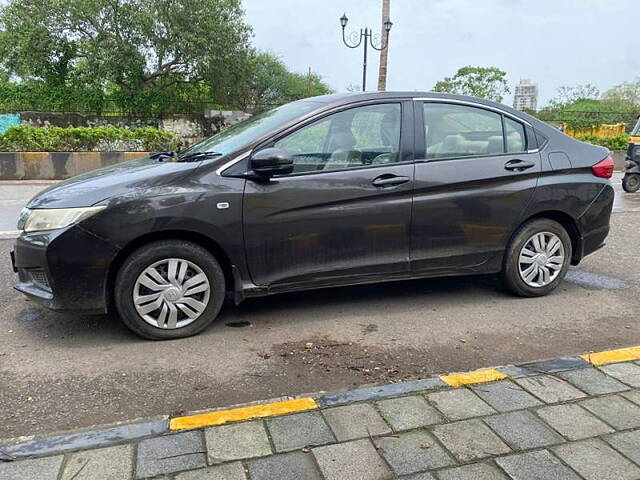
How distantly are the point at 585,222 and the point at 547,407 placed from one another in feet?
Answer: 7.79

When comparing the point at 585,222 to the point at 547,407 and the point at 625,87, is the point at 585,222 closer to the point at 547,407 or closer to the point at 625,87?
the point at 547,407

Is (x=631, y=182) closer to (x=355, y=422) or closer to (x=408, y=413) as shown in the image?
(x=408, y=413)

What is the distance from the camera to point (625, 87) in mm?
45938

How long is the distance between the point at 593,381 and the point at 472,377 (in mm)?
692

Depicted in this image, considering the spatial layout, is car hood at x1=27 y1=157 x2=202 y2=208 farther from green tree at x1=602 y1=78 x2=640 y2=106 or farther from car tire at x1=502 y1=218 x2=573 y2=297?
green tree at x1=602 y1=78 x2=640 y2=106

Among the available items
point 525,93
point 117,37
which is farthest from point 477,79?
point 117,37

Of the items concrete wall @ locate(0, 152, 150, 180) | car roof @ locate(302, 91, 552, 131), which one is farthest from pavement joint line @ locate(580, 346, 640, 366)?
concrete wall @ locate(0, 152, 150, 180)

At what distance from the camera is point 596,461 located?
2395 millimetres

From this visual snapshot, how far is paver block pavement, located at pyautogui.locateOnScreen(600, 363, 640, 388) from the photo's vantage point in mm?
3125

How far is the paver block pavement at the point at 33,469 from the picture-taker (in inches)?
88.3

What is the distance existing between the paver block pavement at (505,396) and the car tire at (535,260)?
1649 mm

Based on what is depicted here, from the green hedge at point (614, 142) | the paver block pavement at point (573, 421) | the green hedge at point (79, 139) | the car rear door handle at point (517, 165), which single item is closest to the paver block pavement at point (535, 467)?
the paver block pavement at point (573, 421)

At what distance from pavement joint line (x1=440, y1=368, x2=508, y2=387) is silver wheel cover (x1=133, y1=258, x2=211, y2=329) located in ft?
5.52

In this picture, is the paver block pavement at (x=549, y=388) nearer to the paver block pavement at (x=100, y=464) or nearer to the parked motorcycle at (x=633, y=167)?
the paver block pavement at (x=100, y=464)
